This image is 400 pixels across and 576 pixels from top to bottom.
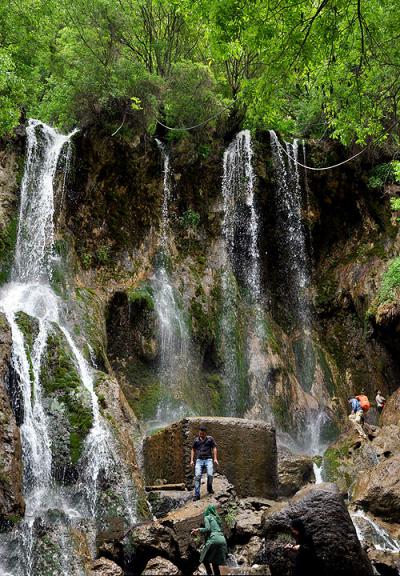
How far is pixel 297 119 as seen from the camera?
22.9m

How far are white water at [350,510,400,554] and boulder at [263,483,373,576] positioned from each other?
2.91m

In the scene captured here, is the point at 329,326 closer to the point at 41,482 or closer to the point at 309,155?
the point at 309,155

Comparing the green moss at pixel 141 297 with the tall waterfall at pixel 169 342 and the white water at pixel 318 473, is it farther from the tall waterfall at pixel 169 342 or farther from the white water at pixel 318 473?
the white water at pixel 318 473

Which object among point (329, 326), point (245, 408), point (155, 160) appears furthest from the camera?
point (329, 326)

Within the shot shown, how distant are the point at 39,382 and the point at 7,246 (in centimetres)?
518

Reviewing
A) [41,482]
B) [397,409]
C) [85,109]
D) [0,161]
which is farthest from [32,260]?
[397,409]

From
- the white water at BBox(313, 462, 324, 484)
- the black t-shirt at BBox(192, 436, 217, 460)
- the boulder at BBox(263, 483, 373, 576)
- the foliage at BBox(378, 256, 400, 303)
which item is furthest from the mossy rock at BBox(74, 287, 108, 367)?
the foliage at BBox(378, 256, 400, 303)

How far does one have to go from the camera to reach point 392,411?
51.0 ft

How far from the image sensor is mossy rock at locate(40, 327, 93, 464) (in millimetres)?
10422

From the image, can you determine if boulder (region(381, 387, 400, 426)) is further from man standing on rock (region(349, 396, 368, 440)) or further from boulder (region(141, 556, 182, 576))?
boulder (region(141, 556, 182, 576))

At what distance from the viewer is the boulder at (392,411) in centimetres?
1526

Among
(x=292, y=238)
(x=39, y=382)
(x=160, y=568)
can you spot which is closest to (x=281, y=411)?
(x=292, y=238)

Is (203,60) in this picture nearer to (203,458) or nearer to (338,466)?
(338,466)

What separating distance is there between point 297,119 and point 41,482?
60.4ft
